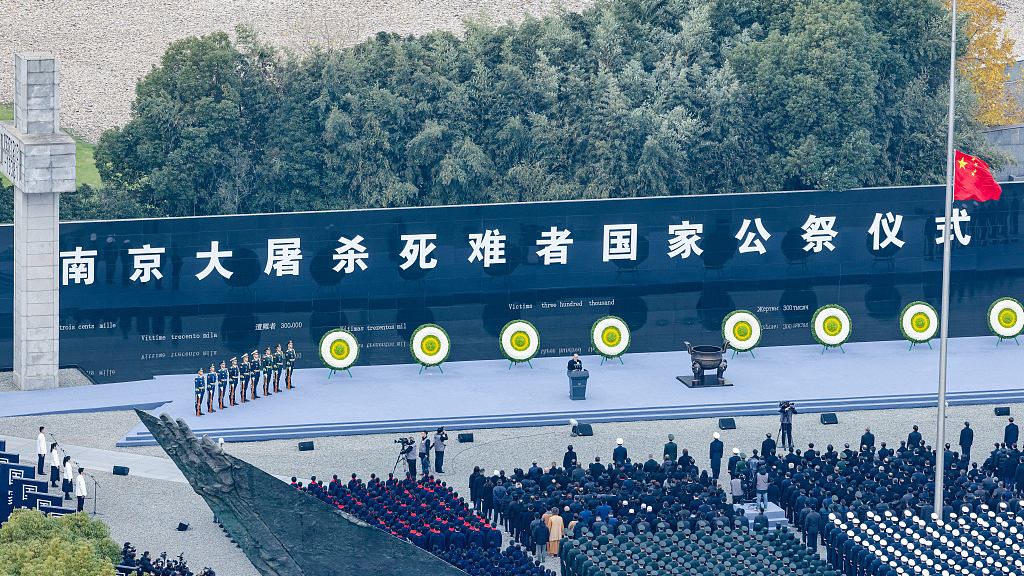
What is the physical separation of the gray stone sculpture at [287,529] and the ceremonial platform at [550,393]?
2063cm

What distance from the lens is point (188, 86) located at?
48.5 m

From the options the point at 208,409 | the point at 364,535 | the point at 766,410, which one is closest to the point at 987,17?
the point at 766,410

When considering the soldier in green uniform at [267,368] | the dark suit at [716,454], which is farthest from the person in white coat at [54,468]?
the dark suit at [716,454]

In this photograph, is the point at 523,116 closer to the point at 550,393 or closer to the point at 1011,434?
the point at 550,393

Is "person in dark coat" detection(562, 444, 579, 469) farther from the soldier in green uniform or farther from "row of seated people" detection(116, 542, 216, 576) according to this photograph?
"row of seated people" detection(116, 542, 216, 576)

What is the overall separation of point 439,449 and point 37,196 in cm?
1238

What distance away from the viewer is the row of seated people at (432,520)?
2838 centimetres

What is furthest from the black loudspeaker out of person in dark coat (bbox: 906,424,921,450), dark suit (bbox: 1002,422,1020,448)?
dark suit (bbox: 1002,422,1020,448)

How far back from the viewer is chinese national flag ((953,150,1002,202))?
34.6m

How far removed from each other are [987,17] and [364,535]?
4723 cm

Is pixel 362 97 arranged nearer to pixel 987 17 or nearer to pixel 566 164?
pixel 566 164

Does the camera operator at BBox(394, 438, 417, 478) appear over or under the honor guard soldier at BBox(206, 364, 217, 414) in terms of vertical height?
under

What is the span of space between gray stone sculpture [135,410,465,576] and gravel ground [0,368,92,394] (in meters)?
25.0

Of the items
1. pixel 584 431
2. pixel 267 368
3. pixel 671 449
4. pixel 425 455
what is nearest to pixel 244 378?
pixel 267 368
